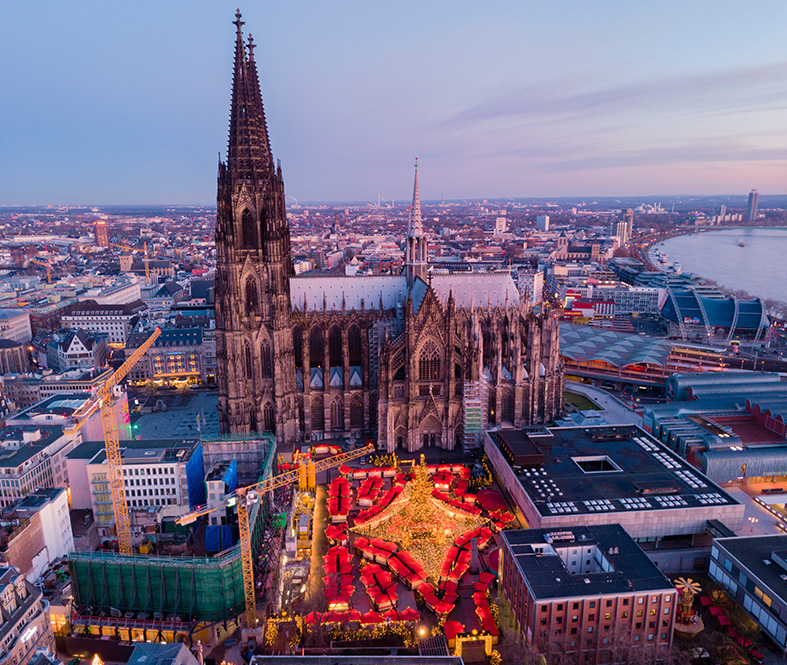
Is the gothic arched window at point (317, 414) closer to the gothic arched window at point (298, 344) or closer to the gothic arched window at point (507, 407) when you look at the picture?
the gothic arched window at point (298, 344)

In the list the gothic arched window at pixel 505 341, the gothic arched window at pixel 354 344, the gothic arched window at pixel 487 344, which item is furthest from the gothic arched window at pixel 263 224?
the gothic arched window at pixel 505 341

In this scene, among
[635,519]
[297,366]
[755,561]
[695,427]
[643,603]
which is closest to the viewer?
[643,603]

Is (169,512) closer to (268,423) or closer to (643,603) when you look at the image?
(268,423)

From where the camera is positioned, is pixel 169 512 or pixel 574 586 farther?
pixel 169 512

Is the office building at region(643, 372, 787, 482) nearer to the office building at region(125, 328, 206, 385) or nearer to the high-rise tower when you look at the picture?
the high-rise tower

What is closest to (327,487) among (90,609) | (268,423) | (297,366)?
(268,423)
